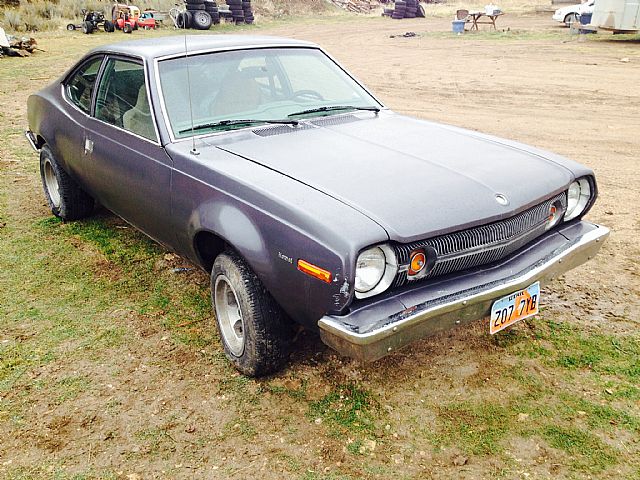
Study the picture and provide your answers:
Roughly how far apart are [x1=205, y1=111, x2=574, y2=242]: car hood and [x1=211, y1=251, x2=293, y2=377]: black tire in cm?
54

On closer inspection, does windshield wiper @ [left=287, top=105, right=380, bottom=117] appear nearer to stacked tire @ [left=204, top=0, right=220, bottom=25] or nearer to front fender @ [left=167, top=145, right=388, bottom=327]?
front fender @ [left=167, top=145, right=388, bottom=327]

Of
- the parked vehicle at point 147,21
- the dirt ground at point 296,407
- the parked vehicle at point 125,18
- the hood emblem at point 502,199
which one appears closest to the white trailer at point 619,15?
the dirt ground at point 296,407

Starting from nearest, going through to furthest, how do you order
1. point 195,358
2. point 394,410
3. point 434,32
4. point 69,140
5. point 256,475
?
point 256,475, point 394,410, point 195,358, point 69,140, point 434,32

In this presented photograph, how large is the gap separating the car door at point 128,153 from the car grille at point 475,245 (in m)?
1.44

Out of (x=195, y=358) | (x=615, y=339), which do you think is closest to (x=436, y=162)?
(x=615, y=339)

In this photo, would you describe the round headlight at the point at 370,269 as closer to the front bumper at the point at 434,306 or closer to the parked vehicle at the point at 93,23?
the front bumper at the point at 434,306

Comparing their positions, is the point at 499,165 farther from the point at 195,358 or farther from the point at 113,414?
the point at 113,414

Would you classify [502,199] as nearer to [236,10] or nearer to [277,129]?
[277,129]

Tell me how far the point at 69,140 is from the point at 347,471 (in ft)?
10.6

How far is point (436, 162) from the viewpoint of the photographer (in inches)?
122

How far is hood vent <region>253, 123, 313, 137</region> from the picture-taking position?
3479mm

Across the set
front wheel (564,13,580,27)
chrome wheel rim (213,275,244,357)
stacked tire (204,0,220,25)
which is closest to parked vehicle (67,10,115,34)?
stacked tire (204,0,220,25)

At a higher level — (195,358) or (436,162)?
(436,162)

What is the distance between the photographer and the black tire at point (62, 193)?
486 cm
